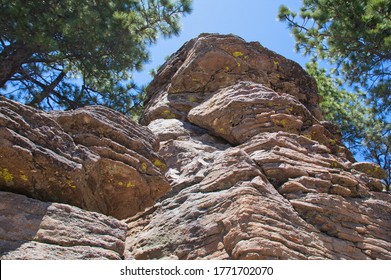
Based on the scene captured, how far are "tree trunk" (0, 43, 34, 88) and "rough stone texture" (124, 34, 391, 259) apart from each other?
3.90 m

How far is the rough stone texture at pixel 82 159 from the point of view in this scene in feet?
18.0

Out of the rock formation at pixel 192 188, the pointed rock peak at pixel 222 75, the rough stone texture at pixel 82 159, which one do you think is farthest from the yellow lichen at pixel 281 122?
the pointed rock peak at pixel 222 75

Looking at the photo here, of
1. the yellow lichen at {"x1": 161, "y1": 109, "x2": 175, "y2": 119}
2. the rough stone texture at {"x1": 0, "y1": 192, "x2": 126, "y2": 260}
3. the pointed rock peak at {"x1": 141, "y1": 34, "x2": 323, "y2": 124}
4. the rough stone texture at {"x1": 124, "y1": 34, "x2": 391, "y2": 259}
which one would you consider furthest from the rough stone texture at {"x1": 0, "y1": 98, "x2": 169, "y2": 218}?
the pointed rock peak at {"x1": 141, "y1": 34, "x2": 323, "y2": 124}

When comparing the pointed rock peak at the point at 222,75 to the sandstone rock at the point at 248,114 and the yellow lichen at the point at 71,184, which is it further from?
the yellow lichen at the point at 71,184

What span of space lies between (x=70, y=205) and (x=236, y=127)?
12.7 feet

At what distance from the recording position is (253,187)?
5945 mm

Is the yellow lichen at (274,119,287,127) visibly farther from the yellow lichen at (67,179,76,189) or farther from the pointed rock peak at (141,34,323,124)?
the yellow lichen at (67,179,76,189)

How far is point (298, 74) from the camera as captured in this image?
12.0 meters

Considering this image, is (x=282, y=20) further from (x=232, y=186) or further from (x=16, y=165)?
(x=16, y=165)

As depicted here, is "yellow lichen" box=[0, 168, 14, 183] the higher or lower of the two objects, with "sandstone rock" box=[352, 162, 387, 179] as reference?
lower

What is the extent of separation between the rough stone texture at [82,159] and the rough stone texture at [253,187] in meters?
0.39

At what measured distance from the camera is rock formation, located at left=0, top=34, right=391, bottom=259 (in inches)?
203

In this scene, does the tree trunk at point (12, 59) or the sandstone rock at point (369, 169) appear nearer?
the sandstone rock at point (369, 169)

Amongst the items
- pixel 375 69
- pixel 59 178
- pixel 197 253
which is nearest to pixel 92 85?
pixel 375 69
